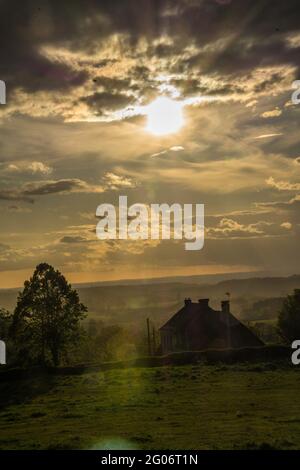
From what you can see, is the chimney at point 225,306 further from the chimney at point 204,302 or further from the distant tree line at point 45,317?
the distant tree line at point 45,317

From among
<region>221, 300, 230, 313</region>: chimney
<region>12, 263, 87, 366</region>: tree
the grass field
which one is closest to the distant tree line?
<region>12, 263, 87, 366</region>: tree

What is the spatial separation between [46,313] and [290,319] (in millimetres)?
37448

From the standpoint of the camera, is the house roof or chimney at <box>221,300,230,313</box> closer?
the house roof

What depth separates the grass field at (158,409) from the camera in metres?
24.7

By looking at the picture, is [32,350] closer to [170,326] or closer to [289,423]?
[170,326]

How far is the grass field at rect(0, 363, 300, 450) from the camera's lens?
2472 cm

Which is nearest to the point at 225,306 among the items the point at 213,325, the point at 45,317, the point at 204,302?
the point at 213,325

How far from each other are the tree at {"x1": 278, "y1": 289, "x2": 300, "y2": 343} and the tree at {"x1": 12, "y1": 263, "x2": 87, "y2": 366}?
107 ft

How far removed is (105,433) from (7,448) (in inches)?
176

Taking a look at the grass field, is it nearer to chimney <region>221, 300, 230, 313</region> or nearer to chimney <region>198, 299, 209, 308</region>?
chimney <region>221, 300, 230, 313</region>

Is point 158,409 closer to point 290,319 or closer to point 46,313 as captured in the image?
point 46,313

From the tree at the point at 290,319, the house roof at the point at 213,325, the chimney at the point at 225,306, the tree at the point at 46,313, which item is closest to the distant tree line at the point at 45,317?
the tree at the point at 46,313

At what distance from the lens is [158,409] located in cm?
3350
